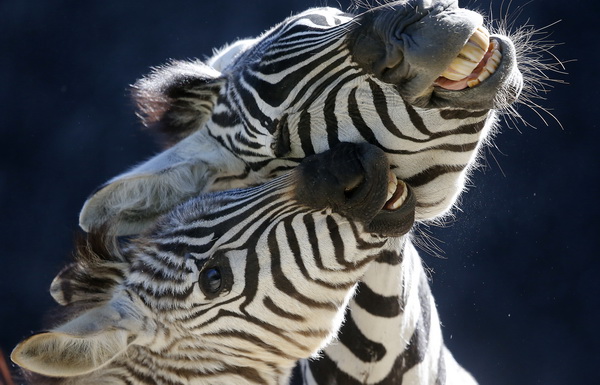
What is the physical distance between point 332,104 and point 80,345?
3.63 ft

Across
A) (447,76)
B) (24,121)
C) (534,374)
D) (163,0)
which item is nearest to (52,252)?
(24,121)

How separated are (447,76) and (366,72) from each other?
268 mm

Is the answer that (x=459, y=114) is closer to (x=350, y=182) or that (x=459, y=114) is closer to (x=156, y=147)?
(x=350, y=182)

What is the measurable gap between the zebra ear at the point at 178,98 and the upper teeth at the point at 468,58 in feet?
3.43

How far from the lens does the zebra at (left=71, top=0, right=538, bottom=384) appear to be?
2312mm

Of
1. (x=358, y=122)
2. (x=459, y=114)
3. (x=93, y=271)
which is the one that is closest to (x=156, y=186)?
(x=93, y=271)

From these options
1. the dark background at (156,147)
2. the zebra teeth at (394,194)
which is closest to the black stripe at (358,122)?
the zebra teeth at (394,194)

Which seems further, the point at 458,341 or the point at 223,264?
the point at 458,341

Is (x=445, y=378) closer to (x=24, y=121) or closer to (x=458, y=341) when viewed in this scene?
(x=458, y=341)

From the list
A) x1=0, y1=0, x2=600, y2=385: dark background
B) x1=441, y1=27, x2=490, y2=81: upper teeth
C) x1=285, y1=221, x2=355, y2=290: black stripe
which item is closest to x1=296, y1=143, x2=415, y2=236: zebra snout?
x1=285, y1=221, x2=355, y2=290: black stripe

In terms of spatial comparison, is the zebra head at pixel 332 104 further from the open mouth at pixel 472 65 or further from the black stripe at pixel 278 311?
the black stripe at pixel 278 311

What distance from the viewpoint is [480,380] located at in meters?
5.72

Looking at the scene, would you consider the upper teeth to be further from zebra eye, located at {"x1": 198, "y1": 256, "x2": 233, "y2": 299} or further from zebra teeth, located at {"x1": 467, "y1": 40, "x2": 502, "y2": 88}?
zebra eye, located at {"x1": 198, "y1": 256, "x2": 233, "y2": 299}

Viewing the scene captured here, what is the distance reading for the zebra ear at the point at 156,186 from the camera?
287cm
